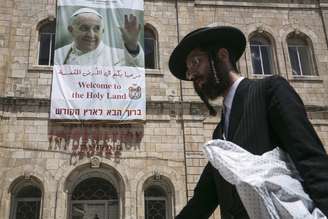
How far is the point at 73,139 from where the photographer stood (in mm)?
11945

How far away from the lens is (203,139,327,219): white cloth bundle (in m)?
1.62

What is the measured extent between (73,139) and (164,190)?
3163 mm

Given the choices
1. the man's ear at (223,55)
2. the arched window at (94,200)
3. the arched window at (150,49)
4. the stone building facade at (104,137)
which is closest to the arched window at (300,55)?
the stone building facade at (104,137)

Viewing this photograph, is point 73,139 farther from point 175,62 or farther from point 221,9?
point 175,62

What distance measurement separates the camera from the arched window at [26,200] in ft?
37.4

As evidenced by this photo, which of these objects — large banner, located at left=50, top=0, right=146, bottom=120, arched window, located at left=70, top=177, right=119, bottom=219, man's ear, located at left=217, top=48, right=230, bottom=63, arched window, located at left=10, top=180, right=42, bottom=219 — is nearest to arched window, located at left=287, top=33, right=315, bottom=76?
large banner, located at left=50, top=0, right=146, bottom=120

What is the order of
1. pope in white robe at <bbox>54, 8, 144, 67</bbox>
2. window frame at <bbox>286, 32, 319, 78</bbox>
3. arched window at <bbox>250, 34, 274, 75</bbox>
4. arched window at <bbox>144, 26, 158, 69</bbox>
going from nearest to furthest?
1. pope in white robe at <bbox>54, 8, 144, 67</bbox>
2. arched window at <bbox>144, 26, 158, 69</bbox>
3. arched window at <bbox>250, 34, 274, 75</bbox>
4. window frame at <bbox>286, 32, 319, 78</bbox>

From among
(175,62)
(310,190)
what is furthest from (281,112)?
(175,62)

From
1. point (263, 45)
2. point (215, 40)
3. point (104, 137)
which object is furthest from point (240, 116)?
point (263, 45)

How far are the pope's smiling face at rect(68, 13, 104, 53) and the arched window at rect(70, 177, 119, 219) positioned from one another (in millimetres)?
4322

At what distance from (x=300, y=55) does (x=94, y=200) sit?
898 cm

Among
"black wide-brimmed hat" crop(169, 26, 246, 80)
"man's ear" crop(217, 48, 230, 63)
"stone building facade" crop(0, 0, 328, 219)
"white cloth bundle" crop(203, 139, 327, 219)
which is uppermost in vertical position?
"stone building facade" crop(0, 0, 328, 219)

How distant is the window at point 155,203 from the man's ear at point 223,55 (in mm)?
9901

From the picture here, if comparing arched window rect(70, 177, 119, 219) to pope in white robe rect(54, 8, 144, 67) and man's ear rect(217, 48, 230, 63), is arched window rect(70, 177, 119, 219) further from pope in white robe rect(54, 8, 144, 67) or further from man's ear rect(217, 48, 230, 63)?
man's ear rect(217, 48, 230, 63)
